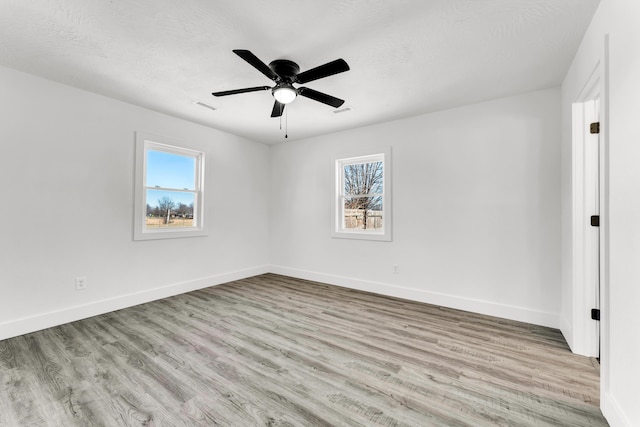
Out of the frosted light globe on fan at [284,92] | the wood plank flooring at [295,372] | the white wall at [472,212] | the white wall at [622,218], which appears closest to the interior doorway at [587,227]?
the wood plank flooring at [295,372]

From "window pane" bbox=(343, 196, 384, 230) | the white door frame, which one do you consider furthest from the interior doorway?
"window pane" bbox=(343, 196, 384, 230)

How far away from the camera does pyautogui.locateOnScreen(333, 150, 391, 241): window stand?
4035mm

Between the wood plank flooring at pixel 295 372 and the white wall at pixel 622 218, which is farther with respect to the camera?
the wood plank flooring at pixel 295 372

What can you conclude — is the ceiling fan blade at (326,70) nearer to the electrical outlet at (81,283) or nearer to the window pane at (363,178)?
the window pane at (363,178)

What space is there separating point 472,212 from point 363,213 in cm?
159

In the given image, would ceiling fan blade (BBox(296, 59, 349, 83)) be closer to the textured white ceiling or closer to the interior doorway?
the textured white ceiling

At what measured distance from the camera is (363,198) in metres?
4.41

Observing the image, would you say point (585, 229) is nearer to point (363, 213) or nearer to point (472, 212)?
point (472, 212)

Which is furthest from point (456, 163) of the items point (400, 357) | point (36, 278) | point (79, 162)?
point (36, 278)

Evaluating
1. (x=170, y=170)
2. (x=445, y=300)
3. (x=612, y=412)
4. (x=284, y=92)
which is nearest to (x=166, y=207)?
(x=170, y=170)

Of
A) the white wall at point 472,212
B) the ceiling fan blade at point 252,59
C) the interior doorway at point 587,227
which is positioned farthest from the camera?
the white wall at point 472,212

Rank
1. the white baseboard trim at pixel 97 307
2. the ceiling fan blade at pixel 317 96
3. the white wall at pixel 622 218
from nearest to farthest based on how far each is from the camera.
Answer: the white wall at pixel 622 218, the ceiling fan blade at pixel 317 96, the white baseboard trim at pixel 97 307

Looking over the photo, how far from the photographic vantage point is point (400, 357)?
226cm

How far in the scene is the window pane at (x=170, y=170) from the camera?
148 inches
